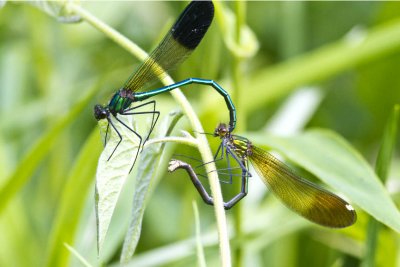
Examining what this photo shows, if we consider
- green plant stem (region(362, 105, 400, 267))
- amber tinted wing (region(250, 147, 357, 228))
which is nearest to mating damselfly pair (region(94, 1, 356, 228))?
amber tinted wing (region(250, 147, 357, 228))

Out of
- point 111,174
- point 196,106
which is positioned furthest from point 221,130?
point 196,106

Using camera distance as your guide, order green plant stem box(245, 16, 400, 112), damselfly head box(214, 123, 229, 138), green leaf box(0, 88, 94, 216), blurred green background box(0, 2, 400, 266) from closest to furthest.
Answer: damselfly head box(214, 123, 229, 138) → green leaf box(0, 88, 94, 216) → blurred green background box(0, 2, 400, 266) → green plant stem box(245, 16, 400, 112)

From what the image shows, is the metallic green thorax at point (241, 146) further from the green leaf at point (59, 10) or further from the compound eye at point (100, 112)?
the green leaf at point (59, 10)

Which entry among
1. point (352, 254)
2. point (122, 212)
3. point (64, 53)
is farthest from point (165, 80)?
point (64, 53)

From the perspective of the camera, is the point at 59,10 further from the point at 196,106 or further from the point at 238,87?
the point at 196,106

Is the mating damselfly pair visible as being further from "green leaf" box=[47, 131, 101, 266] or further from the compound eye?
"green leaf" box=[47, 131, 101, 266]

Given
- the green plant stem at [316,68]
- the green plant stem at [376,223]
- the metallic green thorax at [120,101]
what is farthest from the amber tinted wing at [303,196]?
the green plant stem at [316,68]

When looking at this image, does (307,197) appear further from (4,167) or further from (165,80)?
(4,167)
